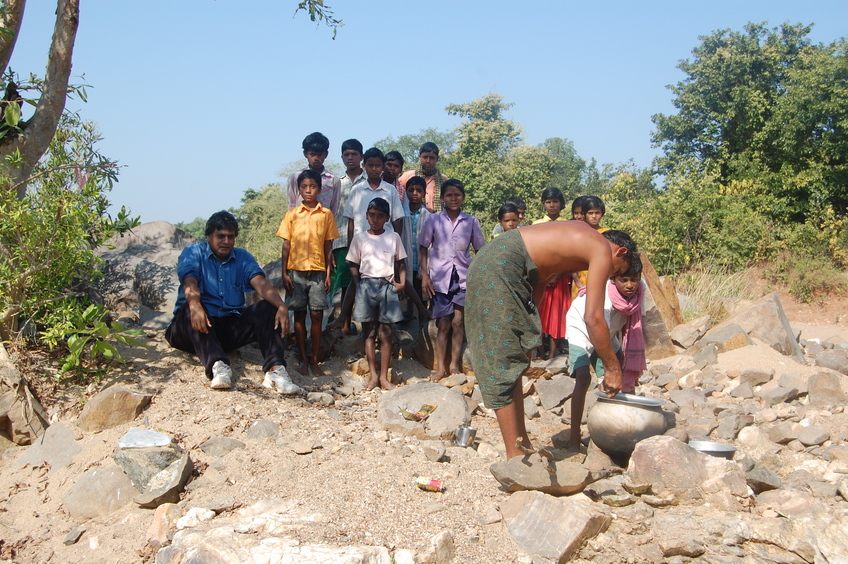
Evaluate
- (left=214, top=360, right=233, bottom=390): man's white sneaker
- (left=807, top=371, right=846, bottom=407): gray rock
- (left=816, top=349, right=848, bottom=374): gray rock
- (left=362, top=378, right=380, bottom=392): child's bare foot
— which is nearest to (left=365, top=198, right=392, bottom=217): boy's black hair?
(left=362, top=378, right=380, bottom=392): child's bare foot

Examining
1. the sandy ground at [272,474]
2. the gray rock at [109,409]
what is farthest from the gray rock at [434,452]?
the gray rock at [109,409]

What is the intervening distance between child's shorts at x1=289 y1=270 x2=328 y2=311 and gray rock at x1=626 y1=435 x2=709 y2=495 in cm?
302

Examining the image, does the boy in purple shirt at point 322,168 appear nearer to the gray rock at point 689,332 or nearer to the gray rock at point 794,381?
the gray rock at point 689,332

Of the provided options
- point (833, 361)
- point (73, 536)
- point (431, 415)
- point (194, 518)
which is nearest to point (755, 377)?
point (833, 361)

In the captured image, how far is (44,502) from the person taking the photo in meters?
3.95

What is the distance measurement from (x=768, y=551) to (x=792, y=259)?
10.1 meters

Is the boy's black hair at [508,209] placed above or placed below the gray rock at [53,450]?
above

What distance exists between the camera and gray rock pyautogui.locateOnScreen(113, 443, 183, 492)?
376cm

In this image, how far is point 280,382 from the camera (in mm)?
4957

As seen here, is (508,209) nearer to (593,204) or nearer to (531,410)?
(593,204)

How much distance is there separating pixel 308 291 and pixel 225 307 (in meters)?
0.75

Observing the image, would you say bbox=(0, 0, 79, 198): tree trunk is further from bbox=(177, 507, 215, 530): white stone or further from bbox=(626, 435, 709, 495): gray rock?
bbox=(626, 435, 709, 495): gray rock

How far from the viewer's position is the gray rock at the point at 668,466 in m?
3.46

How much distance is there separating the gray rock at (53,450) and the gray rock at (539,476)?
2.78 metres
